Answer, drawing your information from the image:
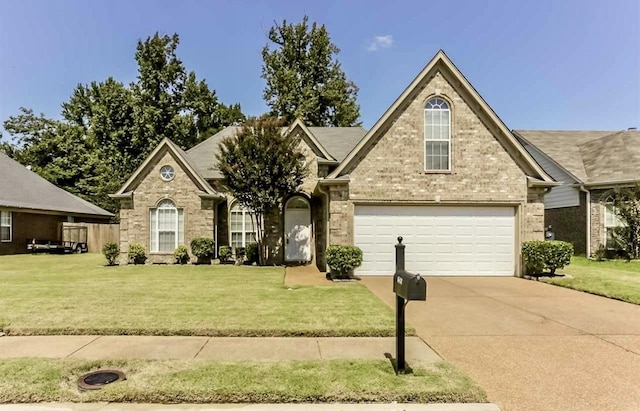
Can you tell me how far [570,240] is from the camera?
20.0 meters

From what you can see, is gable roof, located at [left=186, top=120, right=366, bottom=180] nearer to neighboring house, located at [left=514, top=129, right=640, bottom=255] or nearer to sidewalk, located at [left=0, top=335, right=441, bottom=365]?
neighboring house, located at [left=514, top=129, right=640, bottom=255]

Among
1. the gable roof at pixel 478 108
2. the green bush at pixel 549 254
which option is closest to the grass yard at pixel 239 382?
the gable roof at pixel 478 108

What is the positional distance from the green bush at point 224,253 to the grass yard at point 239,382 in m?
12.7

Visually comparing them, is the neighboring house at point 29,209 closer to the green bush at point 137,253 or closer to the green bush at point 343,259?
the green bush at point 137,253

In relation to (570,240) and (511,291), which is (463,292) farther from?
(570,240)

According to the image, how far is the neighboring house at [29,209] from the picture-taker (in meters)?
22.9

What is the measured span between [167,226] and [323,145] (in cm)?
833

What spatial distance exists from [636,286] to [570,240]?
10.1 metres

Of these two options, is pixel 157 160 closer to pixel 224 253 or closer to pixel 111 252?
pixel 111 252

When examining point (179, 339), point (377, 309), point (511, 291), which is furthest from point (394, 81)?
point (179, 339)

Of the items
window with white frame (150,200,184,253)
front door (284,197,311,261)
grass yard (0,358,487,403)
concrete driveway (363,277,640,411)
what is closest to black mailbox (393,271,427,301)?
grass yard (0,358,487,403)

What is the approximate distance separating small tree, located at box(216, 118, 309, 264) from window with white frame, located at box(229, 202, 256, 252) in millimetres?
2149

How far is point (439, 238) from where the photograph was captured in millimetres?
13500

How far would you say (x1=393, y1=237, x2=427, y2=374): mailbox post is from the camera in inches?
162
